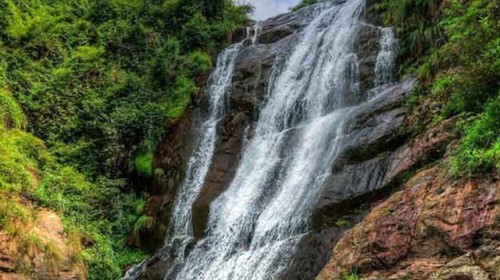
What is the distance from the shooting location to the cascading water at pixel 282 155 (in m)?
13.2

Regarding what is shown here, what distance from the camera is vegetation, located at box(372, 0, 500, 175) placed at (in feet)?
27.8

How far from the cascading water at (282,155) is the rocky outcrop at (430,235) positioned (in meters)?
3.02

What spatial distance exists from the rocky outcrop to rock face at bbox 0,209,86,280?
20.8 feet

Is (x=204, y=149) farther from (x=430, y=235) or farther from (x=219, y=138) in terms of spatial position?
(x=430, y=235)

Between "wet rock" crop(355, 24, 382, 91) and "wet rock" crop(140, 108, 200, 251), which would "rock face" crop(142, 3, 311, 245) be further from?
"wet rock" crop(355, 24, 382, 91)

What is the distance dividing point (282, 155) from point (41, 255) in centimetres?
741

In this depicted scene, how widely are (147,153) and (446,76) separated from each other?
38.6ft

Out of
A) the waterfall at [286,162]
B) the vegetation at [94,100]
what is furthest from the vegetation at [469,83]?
the vegetation at [94,100]

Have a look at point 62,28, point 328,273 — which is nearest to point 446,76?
point 328,273

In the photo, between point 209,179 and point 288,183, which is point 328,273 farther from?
point 209,179

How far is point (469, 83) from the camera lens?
9.86 meters

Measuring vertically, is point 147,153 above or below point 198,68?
below

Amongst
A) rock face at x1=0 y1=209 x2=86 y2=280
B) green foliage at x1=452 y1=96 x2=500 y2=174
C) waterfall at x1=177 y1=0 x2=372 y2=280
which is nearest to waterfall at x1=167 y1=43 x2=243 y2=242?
waterfall at x1=177 y1=0 x2=372 y2=280

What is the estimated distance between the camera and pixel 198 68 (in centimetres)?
2277
